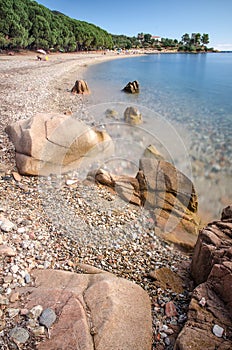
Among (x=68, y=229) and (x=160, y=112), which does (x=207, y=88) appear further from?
(x=68, y=229)

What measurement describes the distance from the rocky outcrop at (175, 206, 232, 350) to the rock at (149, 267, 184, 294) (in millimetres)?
202

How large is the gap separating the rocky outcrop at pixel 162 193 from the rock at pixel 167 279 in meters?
1.06

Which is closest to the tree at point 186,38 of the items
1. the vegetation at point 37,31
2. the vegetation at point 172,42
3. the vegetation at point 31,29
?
the vegetation at point 172,42

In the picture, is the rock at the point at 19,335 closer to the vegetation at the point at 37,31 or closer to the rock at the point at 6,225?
the rock at the point at 6,225

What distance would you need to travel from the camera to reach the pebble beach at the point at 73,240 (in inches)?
94.6

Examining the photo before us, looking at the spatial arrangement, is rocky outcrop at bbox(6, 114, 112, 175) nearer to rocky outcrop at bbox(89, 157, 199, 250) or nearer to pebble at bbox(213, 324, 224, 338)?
rocky outcrop at bbox(89, 157, 199, 250)

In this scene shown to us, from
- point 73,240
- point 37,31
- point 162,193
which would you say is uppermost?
point 37,31

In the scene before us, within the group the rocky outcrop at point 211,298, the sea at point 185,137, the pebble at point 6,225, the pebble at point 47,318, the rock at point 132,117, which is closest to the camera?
the rocky outcrop at point 211,298

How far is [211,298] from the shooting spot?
7.28ft

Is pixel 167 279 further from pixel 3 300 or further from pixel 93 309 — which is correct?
pixel 3 300

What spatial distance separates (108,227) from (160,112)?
35.0 ft

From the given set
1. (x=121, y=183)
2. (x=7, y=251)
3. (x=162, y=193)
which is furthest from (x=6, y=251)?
(x=162, y=193)

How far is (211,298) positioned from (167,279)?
71 centimetres

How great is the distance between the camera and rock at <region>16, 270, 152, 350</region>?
1972 mm
